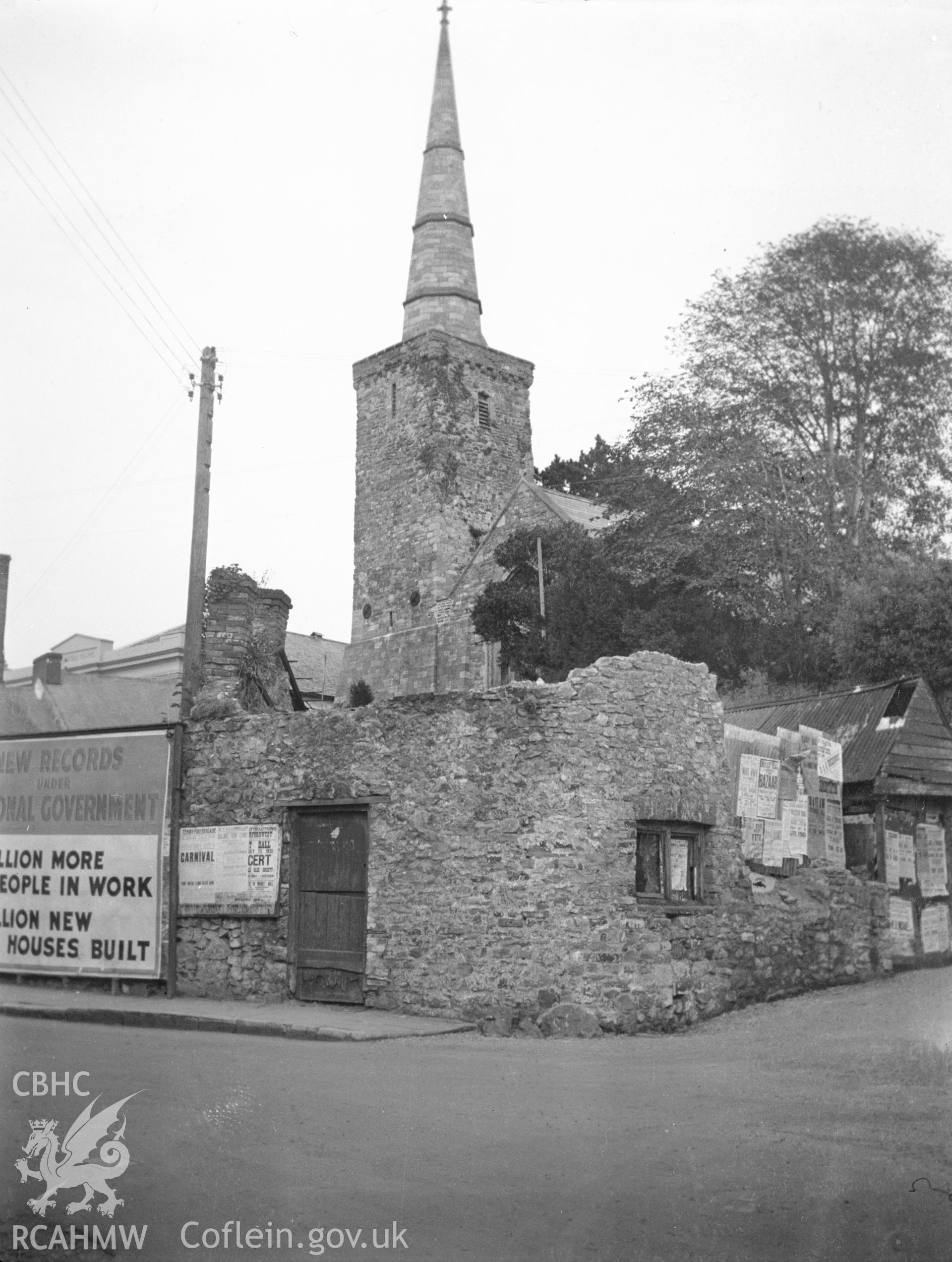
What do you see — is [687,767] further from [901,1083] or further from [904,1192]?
[904,1192]

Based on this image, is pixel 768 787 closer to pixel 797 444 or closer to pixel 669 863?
pixel 669 863

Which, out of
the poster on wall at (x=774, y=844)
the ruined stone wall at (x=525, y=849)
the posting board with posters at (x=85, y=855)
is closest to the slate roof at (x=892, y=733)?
the poster on wall at (x=774, y=844)

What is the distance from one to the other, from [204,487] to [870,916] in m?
11.5

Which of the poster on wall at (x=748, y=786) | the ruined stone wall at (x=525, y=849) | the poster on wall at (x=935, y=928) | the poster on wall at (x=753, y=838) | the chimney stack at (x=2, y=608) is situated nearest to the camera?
the ruined stone wall at (x=525, y=849)

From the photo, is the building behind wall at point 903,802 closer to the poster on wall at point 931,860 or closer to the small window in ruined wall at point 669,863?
the poster on wall at point 931,860

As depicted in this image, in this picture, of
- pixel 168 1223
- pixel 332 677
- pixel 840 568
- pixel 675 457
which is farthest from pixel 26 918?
pixel 332 677

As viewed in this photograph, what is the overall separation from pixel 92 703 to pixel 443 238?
36.9m

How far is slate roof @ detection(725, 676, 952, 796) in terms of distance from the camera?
1759cm

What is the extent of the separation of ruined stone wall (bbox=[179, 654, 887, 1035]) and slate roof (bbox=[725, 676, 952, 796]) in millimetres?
4267

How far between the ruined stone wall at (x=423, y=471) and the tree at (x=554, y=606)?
589 cm

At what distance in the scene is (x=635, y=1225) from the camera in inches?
239

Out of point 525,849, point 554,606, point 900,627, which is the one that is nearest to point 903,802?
point 900,627

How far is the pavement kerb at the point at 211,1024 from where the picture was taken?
38.0ft

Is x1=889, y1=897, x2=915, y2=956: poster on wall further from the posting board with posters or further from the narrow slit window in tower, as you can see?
the narrow slit window in tower
